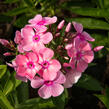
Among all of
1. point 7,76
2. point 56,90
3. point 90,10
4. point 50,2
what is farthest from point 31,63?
point 50,2

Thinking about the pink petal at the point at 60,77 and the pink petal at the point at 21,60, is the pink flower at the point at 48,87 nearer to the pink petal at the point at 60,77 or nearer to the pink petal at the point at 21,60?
the pink petal at the point at 60,77

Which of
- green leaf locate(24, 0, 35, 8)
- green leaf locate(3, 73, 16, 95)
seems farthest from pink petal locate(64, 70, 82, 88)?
green leaf locate(24, 0, 35, 8)

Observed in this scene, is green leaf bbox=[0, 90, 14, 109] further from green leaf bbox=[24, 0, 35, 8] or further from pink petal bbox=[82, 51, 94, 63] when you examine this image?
green leaf bbox=[24, 0, 35, 8]

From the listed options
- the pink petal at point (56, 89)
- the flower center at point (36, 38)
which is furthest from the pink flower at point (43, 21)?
the pink petal at point (56, 89)

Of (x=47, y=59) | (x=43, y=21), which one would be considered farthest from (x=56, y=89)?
(x=43, y=21)

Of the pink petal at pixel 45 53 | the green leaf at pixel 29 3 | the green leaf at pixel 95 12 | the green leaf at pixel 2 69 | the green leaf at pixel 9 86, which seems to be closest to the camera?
the pink petal at pixel 45 53

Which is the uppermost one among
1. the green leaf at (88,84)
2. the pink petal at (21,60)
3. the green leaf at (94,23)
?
the pink petal at (21,60)
